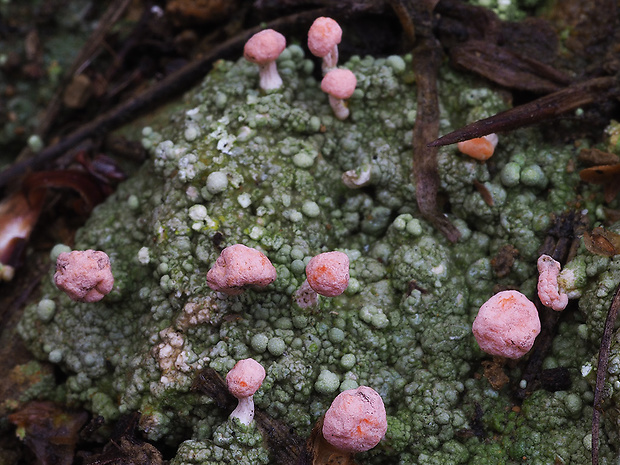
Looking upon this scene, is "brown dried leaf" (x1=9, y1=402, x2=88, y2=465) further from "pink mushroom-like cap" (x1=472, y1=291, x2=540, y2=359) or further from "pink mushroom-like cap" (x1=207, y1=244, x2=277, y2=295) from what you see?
"pink mushroom-like cap" (x1=472, y1=291, x2=540, y2=359)

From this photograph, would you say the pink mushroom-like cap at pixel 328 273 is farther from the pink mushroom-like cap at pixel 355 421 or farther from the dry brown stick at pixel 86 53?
the dry brown stick at pixel 86 53

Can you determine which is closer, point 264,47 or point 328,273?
point 328,273

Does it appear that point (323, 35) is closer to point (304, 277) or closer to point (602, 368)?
point (304, 277)

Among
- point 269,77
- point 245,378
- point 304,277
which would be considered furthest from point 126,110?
point 245,378

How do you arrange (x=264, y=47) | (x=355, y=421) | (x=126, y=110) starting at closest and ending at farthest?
(x=355, y=421), (x=264, y=47), (x=126, y=110)

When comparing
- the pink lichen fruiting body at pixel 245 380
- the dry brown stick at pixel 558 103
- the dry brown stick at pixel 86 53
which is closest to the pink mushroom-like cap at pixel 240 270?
the pink lichen fruiting body at pixel 245 380
